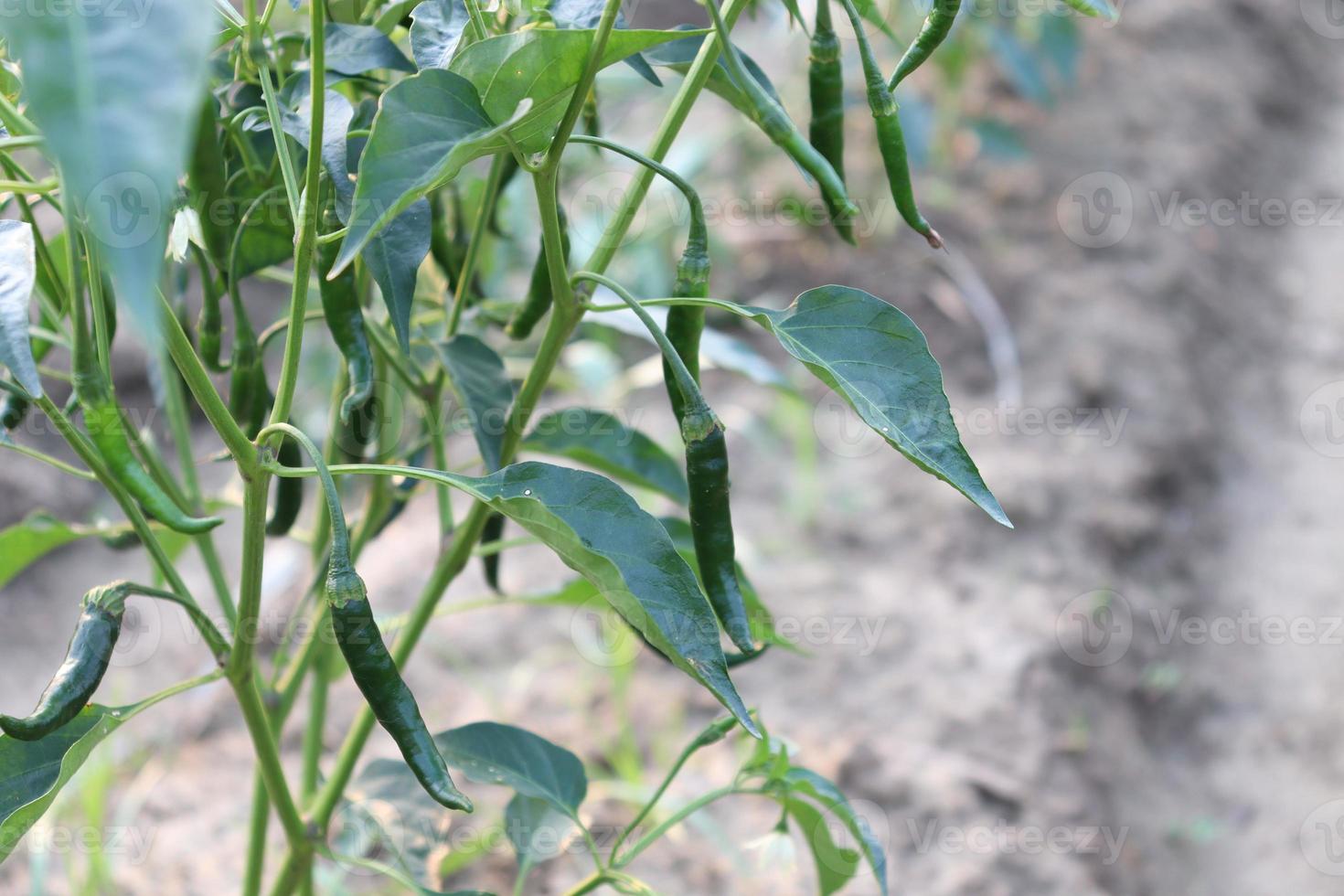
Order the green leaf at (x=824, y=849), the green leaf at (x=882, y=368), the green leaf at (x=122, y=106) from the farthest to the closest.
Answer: the green leaf at (x=824, y=849)
the green leaf at (x=882, y=368)
the green leaf at (x=122, y=106)

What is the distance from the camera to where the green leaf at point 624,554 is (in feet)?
1.56

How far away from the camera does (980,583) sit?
1.82 m

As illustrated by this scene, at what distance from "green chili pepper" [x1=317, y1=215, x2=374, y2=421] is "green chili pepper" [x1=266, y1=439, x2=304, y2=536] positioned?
7 cm

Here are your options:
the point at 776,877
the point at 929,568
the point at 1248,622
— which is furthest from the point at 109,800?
the point at 1248,622

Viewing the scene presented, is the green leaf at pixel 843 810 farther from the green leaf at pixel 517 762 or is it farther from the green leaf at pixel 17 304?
the green leaf at pixel 17 304

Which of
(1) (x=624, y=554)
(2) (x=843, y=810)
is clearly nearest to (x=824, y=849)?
(2) (x=843, y=810)

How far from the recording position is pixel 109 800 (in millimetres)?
1436

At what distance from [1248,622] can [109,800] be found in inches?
70.2

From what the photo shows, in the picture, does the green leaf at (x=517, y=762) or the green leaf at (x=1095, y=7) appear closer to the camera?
the green leaf at (x=1095, y=7)

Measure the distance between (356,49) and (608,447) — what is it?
317 millimetres

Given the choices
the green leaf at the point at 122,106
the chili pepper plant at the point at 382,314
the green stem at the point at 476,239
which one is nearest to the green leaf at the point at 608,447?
the chili pepper plant at the point at 382,314

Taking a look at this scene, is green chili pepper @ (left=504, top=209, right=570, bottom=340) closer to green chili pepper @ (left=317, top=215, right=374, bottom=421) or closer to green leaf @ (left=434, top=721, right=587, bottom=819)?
green chili pepper @ (left=317, top=215, right=374, bottom=421)

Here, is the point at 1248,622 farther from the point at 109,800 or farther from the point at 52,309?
the point at 52,309

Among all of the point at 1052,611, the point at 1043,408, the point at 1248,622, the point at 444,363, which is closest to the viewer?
the point at 444,363
